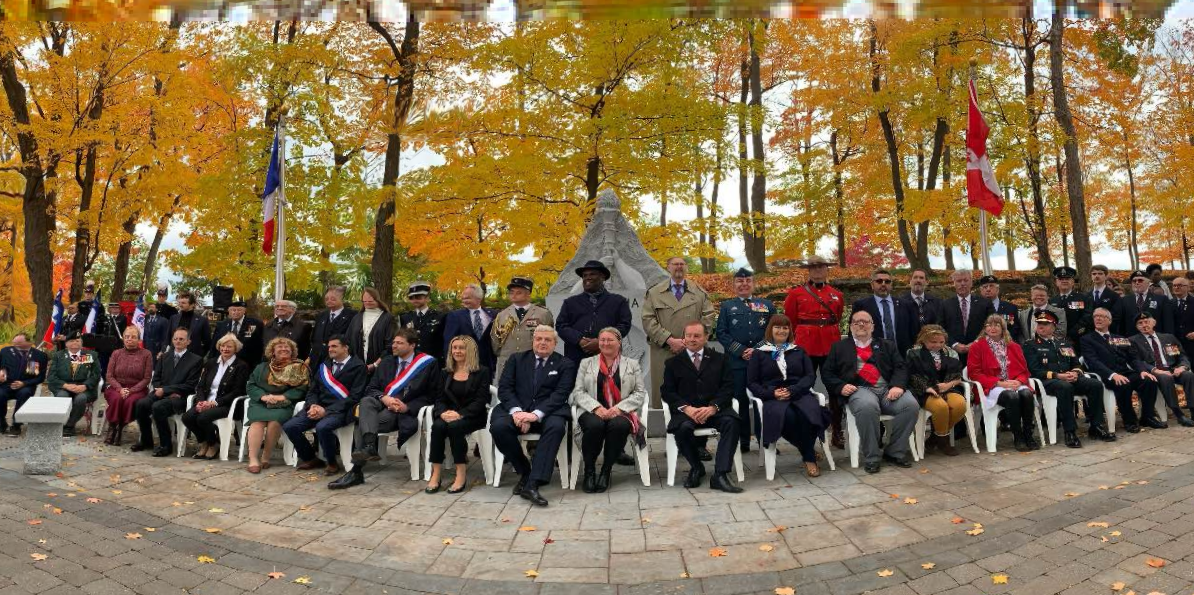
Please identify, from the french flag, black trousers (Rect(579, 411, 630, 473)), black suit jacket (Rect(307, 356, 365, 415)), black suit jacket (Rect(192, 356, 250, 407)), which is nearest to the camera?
black trousers (Rect(579, 411, 630, 473))

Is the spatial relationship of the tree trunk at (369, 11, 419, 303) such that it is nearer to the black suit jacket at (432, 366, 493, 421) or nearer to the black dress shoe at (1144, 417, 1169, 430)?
the black suit jacket at (432, 366, 493, 421)

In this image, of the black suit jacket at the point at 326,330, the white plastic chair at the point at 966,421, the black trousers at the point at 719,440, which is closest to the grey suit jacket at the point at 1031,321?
the white plastic chair at the point at 966,421

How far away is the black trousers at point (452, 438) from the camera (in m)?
5.80

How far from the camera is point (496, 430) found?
224 inches

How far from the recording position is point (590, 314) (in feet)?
21.7

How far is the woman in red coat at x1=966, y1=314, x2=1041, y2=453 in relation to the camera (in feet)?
21.1

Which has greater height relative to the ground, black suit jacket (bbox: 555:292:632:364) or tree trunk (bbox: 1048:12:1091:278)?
tree trunk (bbox: 1048:12:1091:278)

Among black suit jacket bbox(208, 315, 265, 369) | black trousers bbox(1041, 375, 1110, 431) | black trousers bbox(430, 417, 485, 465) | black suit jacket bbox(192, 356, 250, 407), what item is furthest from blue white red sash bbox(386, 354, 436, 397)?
black trousers bbox(1041, 375, 1110, 431)

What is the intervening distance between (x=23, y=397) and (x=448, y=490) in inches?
229

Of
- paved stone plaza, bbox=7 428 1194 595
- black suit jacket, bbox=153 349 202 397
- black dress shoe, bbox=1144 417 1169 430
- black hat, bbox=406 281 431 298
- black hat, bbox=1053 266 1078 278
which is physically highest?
black hat, bbox=1053 266 1078 278

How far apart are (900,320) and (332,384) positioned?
5.25 metres

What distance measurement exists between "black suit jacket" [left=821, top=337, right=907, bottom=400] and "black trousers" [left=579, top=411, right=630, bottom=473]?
190 centimetres

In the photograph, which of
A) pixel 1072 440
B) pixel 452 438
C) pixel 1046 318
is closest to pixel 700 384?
pixel 452 438

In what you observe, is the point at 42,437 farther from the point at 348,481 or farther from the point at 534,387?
the point at 534,387
